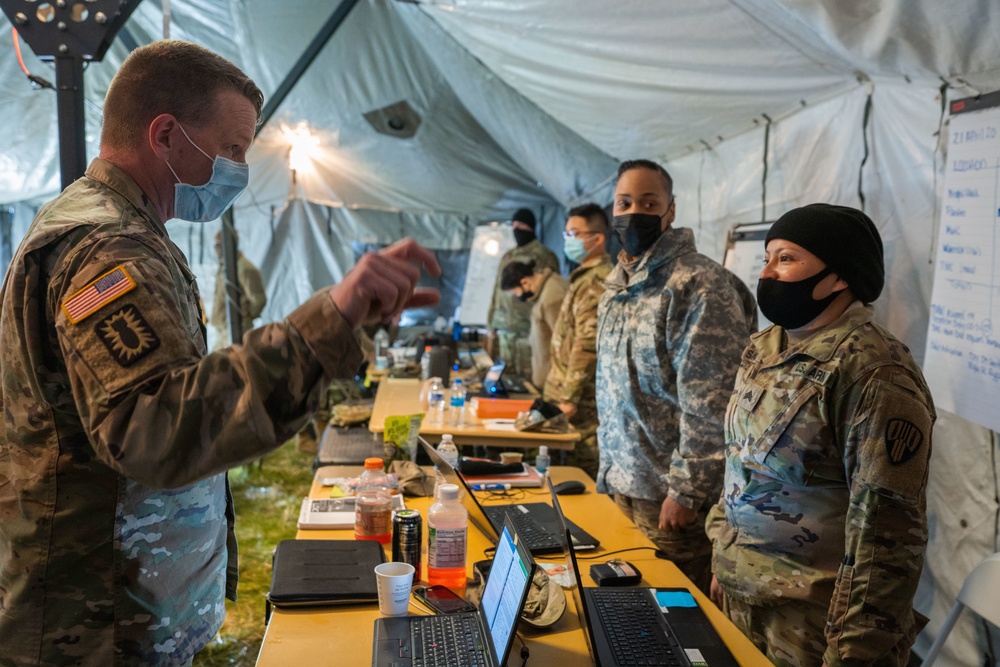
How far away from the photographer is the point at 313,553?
177cm

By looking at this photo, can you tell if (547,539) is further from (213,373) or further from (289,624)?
(213,373)

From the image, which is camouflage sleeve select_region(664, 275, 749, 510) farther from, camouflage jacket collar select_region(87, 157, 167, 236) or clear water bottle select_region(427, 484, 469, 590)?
camouflage jacket collar select_region(87, 157, 167, 236)

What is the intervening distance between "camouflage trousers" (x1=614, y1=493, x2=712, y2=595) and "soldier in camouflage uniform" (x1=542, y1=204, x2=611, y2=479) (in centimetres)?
95

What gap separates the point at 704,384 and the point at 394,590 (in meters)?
1.28

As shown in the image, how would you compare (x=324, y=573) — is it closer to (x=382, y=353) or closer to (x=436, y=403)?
(x=436, y=403)

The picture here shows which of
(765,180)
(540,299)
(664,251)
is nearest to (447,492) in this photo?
(664,251)

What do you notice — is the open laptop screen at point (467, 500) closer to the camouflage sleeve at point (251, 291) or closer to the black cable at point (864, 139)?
the black cable at point (864, 139)

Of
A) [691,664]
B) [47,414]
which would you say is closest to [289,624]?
[47,414]

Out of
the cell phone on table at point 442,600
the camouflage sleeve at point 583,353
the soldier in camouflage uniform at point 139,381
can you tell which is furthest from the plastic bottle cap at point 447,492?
the camouflage sleeve at point 583,353

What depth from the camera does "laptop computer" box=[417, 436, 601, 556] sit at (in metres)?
1.92

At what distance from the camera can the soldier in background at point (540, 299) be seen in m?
4.84

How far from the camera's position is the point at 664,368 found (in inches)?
97.0

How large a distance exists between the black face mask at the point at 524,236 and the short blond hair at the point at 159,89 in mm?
5101

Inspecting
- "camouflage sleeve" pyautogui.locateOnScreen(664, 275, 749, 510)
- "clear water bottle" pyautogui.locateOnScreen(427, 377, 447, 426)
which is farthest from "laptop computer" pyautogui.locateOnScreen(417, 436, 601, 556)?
"clear water bottle" pyautogui.locateOnScreen(427, 377, 447, 426)
